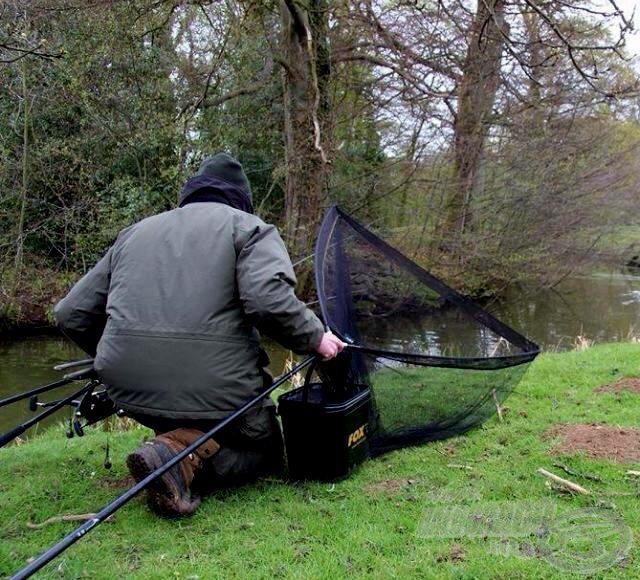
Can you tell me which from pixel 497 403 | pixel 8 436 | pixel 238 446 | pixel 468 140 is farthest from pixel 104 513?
pixel 468 140

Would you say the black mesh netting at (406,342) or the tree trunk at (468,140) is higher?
the tree trunk at (468,140)

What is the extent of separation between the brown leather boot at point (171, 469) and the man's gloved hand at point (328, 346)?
0.66 m

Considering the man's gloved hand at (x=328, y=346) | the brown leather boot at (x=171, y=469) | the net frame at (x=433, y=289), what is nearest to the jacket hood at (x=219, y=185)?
the net frame at (x=433, y=289)

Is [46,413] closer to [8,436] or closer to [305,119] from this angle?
[8,436]

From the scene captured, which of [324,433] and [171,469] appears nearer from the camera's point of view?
[171,469]

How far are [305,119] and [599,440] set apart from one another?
25.0ft

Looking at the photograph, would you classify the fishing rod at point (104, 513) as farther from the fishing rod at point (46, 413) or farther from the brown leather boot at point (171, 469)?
the fishing rod at point (46, 413)

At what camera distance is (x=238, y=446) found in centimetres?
291

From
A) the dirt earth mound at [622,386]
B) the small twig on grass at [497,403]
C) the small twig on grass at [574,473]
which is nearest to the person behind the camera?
the small twig on grass at [574,473]

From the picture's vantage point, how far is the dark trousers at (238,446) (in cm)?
276

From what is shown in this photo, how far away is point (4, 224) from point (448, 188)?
8360 mm

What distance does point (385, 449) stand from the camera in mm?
3352

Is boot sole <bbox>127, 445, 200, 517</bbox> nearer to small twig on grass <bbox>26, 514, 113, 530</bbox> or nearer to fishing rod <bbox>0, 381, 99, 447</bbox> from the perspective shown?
small twig on grass <bbox>26, 514, 113, 530</bbox>

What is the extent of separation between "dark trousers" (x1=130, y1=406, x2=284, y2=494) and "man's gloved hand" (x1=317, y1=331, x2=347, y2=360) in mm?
460
